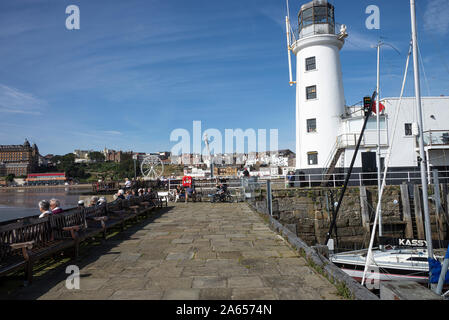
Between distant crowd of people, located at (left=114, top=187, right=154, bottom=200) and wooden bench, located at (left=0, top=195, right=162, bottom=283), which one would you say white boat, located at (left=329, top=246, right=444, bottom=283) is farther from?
distant crowd of people, located at (left=114, top=187, right=154, bottom=200)

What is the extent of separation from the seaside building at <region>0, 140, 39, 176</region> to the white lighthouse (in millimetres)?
170987

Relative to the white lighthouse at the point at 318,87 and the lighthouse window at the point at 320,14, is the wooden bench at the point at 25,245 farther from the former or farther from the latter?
the lighthouse window at the point at 320,14

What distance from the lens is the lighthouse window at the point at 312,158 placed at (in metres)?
24.1

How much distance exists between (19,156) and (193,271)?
8249 inches

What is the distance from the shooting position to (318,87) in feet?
80.3

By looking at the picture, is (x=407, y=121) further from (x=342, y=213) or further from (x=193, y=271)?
(x=193, y=271)

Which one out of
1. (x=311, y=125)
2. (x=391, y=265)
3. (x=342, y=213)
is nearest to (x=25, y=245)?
(x=391, y=265)

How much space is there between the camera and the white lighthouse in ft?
78.7

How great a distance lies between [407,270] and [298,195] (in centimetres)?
861

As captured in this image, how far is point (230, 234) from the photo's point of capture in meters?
9.16

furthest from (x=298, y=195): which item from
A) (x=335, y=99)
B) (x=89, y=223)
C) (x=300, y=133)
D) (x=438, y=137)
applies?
(x=89, y=223)
